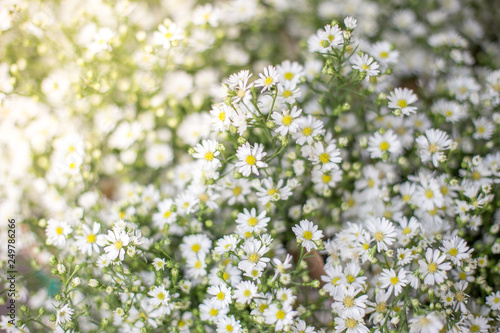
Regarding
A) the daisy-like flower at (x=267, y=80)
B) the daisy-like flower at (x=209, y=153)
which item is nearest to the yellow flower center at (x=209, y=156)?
the daisy-like flower at (x=209, y=153)

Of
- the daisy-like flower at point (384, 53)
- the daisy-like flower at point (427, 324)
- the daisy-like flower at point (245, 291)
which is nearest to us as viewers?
the daisy-like flower at point (427, 324)

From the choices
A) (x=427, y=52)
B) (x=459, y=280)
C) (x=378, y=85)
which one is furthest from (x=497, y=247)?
(x=427, y=52)

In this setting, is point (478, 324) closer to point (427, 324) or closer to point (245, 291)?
point (427, 324)

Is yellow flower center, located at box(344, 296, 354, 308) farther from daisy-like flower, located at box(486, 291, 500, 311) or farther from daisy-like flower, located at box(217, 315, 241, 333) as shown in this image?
daisy-like flower, located at box(486, 291, 500, 311)

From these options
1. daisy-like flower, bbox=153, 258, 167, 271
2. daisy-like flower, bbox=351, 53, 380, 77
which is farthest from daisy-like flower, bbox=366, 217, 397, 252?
daisy-like flower, bbox=153, 258, 167, 271

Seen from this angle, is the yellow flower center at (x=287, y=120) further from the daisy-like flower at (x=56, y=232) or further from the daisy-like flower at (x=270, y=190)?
the daisy-like flower at (x=56, y=232)
